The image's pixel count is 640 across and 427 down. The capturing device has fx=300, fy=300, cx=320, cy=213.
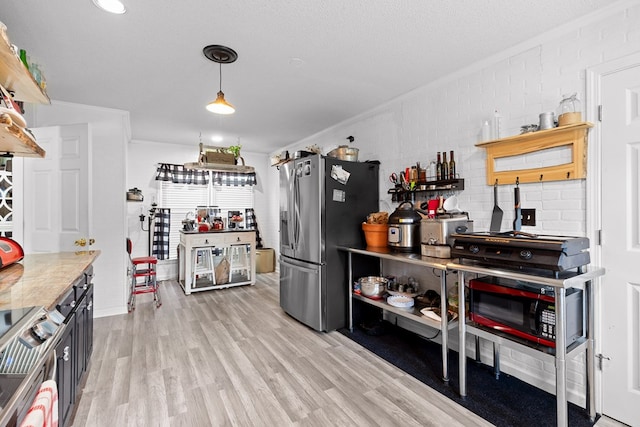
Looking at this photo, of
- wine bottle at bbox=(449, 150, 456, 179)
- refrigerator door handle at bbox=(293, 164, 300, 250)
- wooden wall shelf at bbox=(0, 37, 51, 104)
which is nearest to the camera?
wooden wall shelf at bbox=(0, 37, 51, 104)

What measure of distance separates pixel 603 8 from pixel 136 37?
3.10 metres

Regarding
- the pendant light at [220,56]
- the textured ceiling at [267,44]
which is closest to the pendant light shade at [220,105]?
the pendant light at [220,56]

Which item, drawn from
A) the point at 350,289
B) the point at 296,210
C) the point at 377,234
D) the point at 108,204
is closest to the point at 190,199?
the point at 108,204

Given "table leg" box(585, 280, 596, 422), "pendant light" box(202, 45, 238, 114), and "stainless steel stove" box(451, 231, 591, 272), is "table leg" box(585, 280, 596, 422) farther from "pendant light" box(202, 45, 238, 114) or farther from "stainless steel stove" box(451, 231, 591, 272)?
"pendant light" box(202, 45, 238, 114)

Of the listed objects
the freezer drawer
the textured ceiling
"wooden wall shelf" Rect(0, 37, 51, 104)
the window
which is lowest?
the freezer drawer

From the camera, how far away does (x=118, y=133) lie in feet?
12.2

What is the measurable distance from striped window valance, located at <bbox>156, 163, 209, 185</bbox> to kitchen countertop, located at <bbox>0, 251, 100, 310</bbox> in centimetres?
315

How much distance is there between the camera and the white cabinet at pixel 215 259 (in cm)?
468

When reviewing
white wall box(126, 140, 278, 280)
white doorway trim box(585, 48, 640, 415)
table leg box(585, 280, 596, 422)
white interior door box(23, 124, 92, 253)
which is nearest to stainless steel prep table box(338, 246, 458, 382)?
table leg box(585, 280, 596, 422)

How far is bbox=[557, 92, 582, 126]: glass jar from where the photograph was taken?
6.42ft

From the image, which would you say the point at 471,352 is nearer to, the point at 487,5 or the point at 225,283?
the point at 487,5

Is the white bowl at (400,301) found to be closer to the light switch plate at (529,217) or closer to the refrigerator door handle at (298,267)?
the refrigerator door handle at (298,267)

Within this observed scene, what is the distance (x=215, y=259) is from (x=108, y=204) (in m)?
1.87

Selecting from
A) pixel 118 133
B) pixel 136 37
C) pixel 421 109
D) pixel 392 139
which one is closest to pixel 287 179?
pixel 392 139
